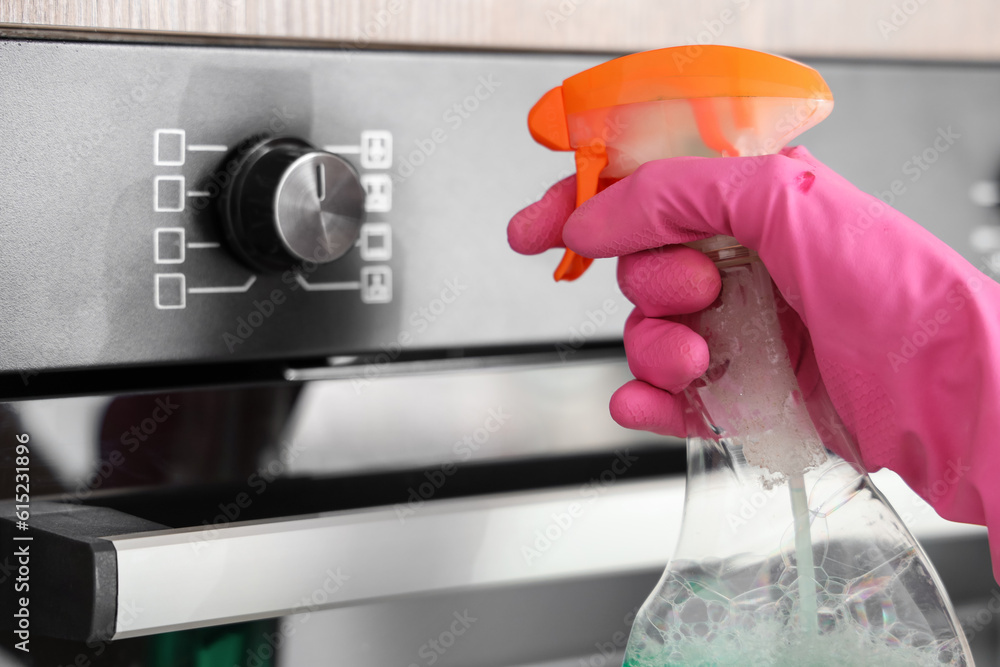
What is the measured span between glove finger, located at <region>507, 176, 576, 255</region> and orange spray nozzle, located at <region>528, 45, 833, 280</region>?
0.02 metres

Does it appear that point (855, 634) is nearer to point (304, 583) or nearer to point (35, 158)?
point (304, 583)

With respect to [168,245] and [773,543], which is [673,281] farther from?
[168,245]

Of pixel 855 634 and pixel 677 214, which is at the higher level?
pixel 677 214

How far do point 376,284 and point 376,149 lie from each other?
8cm

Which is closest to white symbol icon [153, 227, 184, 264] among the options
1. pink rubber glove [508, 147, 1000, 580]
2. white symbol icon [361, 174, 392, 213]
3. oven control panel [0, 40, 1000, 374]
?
oven control panel [0, 40, 1000, 374]

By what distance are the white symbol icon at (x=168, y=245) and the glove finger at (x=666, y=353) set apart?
9.3 inches

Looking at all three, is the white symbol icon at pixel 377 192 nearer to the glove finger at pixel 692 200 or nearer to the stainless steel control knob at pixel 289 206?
the stainless steel control knob at pixel 289 206

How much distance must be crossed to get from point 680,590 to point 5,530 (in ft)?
1.08

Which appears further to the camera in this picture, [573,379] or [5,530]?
[573,379]

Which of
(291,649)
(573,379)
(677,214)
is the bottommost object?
(291,649)

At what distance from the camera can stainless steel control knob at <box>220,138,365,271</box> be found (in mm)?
402

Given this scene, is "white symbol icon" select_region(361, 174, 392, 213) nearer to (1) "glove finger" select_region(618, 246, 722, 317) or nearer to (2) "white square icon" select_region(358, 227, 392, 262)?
(2) "white square icon" select_region(358, 227, 392, 262)

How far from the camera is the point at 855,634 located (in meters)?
0.35

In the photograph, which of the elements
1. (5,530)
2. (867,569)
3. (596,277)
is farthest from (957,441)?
(5,530)
